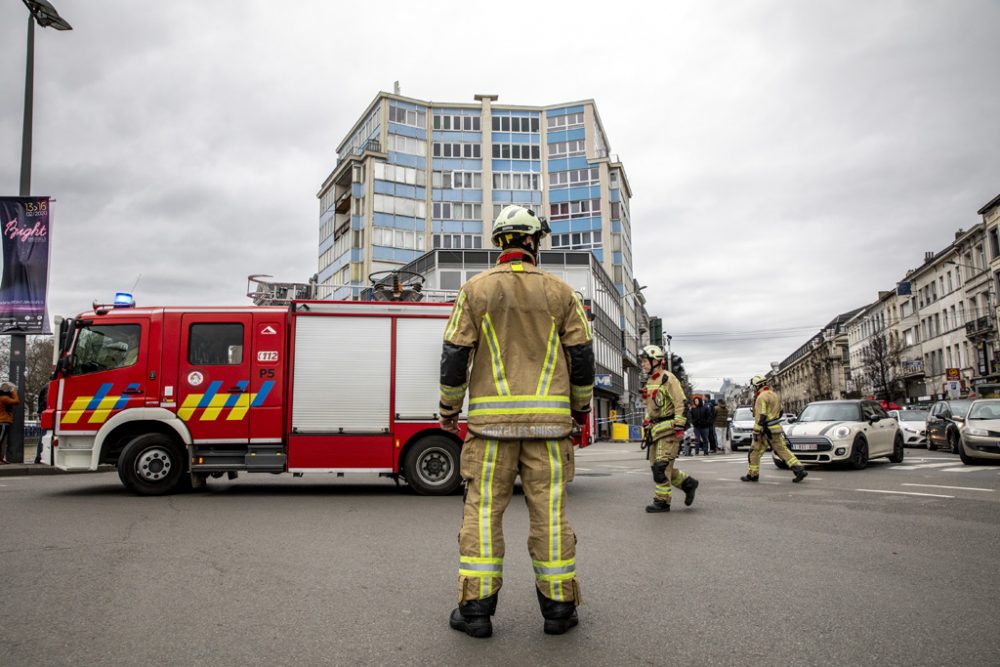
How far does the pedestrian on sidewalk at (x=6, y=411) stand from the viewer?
14962 millimetres

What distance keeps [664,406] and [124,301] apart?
8.00 meters

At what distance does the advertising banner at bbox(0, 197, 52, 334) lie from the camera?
50.1 feet

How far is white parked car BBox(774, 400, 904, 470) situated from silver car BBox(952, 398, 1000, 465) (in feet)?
4.28

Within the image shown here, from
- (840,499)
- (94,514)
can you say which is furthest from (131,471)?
(840,499)

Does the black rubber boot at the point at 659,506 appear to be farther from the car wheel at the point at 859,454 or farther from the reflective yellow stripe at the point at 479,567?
the car wheel at the point at 859,454

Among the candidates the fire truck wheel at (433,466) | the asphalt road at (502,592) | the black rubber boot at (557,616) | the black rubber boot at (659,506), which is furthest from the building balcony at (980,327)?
the black rubber boot at (557,616)

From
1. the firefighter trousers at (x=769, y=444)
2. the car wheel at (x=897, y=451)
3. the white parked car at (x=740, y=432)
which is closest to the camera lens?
the firefighter trousers at (x=769, y=444)

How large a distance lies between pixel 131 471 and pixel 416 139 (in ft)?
174

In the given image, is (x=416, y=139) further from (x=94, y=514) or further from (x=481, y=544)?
(x=481, y=544)

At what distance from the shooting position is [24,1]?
15984mm

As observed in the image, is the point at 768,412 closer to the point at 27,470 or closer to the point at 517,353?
the point at 517,353

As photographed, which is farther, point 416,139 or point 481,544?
point 416,139

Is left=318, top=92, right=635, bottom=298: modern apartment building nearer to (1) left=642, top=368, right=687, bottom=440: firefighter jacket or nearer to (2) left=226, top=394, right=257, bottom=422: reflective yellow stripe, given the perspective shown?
(2) left=226, top=394, right=257, bottom=422: reflective yellow stripe

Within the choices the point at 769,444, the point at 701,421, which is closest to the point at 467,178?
the point at 701,421
